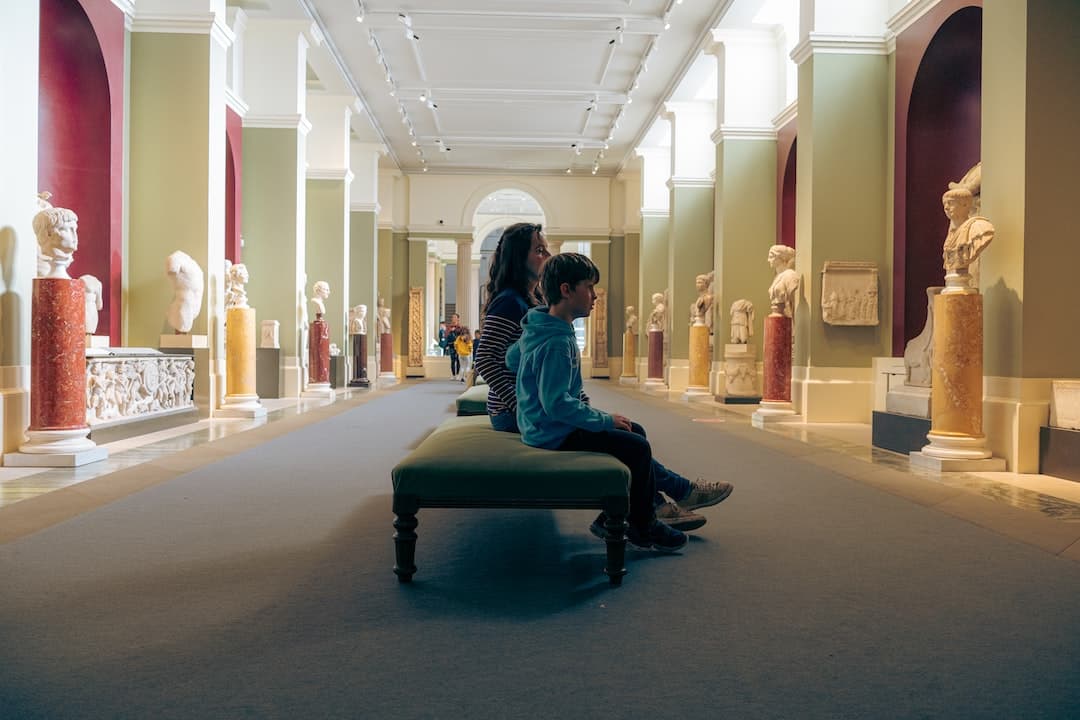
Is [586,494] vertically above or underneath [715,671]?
above

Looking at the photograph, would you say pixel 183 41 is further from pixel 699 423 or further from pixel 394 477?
pixel 394 477

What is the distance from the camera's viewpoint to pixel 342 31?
50.6 ft

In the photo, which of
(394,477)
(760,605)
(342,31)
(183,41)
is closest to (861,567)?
(760,605)

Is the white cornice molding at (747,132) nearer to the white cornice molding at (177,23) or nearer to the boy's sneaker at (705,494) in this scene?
the white cornice molding at (177,23)

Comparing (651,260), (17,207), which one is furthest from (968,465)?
(651,260)

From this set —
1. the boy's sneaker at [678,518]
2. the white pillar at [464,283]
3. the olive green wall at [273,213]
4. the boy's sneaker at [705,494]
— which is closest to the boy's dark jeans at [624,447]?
the boy's sneaker at [678,518]

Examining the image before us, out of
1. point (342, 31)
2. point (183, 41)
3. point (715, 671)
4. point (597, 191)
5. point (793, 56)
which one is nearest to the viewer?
point (715, 671)

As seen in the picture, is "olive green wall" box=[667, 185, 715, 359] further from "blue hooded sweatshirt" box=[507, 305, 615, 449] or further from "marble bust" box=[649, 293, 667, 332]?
"blue hooded sweatshirt" box=[507, 305, 615, 449]

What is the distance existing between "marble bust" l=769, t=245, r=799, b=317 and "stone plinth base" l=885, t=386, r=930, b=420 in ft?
10.1

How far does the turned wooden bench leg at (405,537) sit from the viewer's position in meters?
3.28

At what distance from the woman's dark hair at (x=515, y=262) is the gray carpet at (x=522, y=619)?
1.21 m

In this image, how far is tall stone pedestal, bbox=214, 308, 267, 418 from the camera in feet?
35.3

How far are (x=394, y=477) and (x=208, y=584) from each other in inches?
31.5

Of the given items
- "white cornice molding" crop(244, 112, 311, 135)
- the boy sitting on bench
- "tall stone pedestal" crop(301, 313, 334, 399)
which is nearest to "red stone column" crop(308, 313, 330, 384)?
"tall stone pedestal" crop(301, 313, 334, 399)
